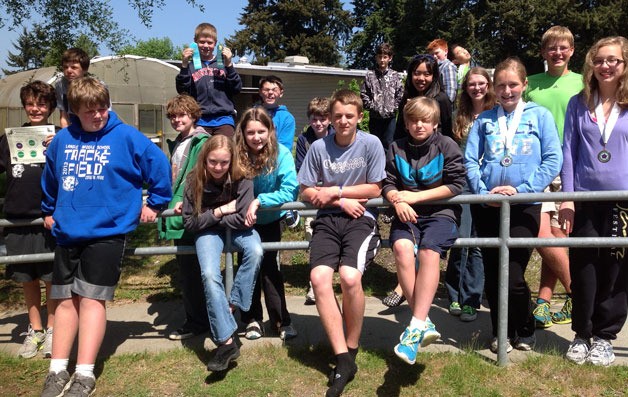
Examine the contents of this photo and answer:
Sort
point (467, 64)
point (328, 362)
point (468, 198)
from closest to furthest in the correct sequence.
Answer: point (468, 198)
point (328, 362)
point (467, 64)

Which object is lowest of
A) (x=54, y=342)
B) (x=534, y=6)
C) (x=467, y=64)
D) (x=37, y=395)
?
(x=37, y=395)

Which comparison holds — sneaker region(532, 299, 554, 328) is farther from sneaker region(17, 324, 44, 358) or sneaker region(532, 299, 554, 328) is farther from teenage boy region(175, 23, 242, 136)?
sneaker region(17, 324, 44, 358)

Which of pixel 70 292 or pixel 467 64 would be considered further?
pixel 467 64

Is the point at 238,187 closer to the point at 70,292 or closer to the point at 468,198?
the point at 70,292

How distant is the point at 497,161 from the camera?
3.91 meters

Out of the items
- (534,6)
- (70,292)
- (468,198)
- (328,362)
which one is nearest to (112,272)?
(70,292)

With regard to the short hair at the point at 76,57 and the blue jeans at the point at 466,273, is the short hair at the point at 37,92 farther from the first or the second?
the blue jeans at the point at 466,273

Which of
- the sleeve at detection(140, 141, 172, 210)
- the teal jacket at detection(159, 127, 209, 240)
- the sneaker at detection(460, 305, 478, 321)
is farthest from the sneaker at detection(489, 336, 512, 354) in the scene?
the sleeve at detection(140, 141, 172, 210)

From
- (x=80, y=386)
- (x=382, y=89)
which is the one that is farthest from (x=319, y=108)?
(x=80, y=386)

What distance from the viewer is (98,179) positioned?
12.4ft

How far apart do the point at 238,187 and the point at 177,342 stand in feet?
4.41

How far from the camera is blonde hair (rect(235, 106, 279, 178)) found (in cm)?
410

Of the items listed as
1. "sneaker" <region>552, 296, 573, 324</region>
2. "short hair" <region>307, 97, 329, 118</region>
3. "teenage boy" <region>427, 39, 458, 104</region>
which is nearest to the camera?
"sneaker" <region>552, 296, 573, 324</region>

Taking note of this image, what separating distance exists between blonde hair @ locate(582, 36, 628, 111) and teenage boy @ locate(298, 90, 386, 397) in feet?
4.56
